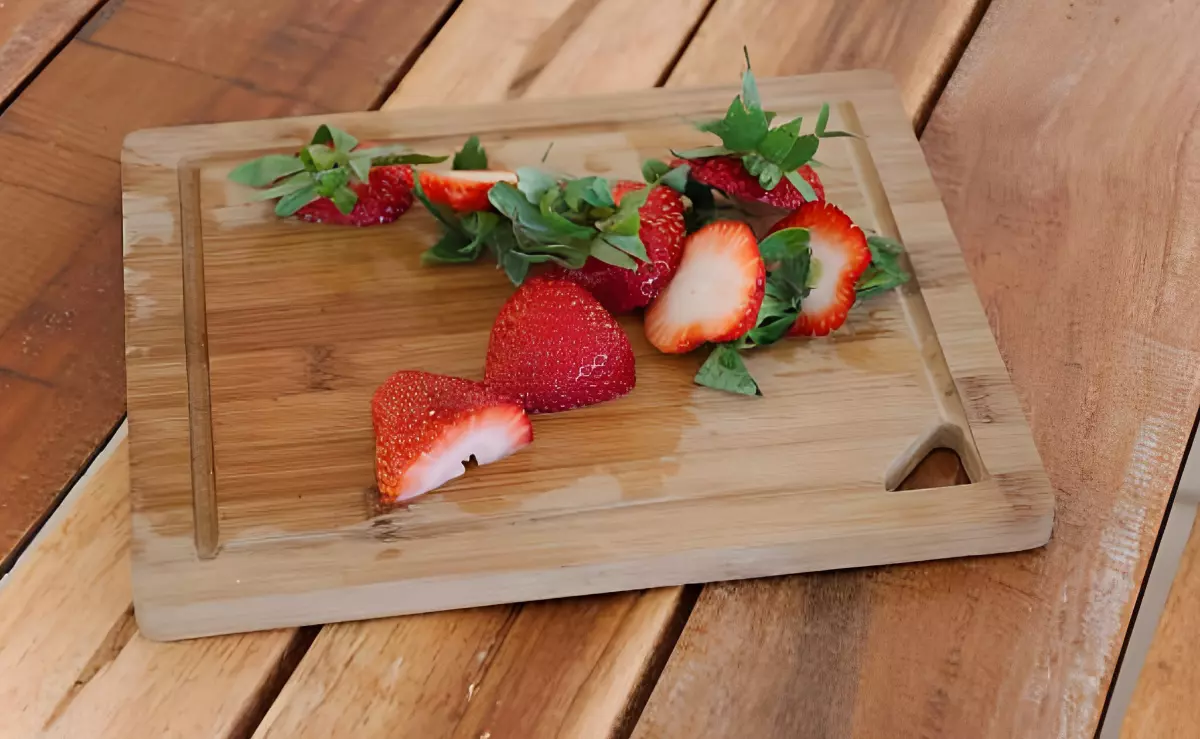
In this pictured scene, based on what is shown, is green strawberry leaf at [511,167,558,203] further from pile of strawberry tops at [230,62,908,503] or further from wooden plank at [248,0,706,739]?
wooden plank at [248,0,706,739]

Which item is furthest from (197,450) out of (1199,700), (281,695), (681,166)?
(1199,700)

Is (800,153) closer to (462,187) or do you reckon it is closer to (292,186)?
(462,187)

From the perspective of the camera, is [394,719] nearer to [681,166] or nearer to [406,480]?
[406,480]

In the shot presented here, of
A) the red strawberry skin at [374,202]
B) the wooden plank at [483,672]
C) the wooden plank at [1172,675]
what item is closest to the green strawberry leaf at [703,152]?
the red strawberry skin at [374,202]

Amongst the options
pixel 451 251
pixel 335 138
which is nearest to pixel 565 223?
pixel 451 251

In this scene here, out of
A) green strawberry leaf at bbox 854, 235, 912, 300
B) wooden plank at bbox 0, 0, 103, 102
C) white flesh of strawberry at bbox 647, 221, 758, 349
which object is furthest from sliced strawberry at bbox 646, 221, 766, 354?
wooden plank at bbox 0, 0, 103, 102

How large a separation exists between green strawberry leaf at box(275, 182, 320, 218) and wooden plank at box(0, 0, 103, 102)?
13.4 inches

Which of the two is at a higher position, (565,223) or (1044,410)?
(565,223)

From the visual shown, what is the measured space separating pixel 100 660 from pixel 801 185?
→ 601 millimetres

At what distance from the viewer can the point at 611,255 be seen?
0.82 meters

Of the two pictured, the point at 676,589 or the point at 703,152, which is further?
the point at 703,152

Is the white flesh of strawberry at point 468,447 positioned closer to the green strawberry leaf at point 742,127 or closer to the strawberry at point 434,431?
the strawberry at point 434,431

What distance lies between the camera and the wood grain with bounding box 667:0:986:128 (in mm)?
1123

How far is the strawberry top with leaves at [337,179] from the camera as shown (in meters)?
0.90
